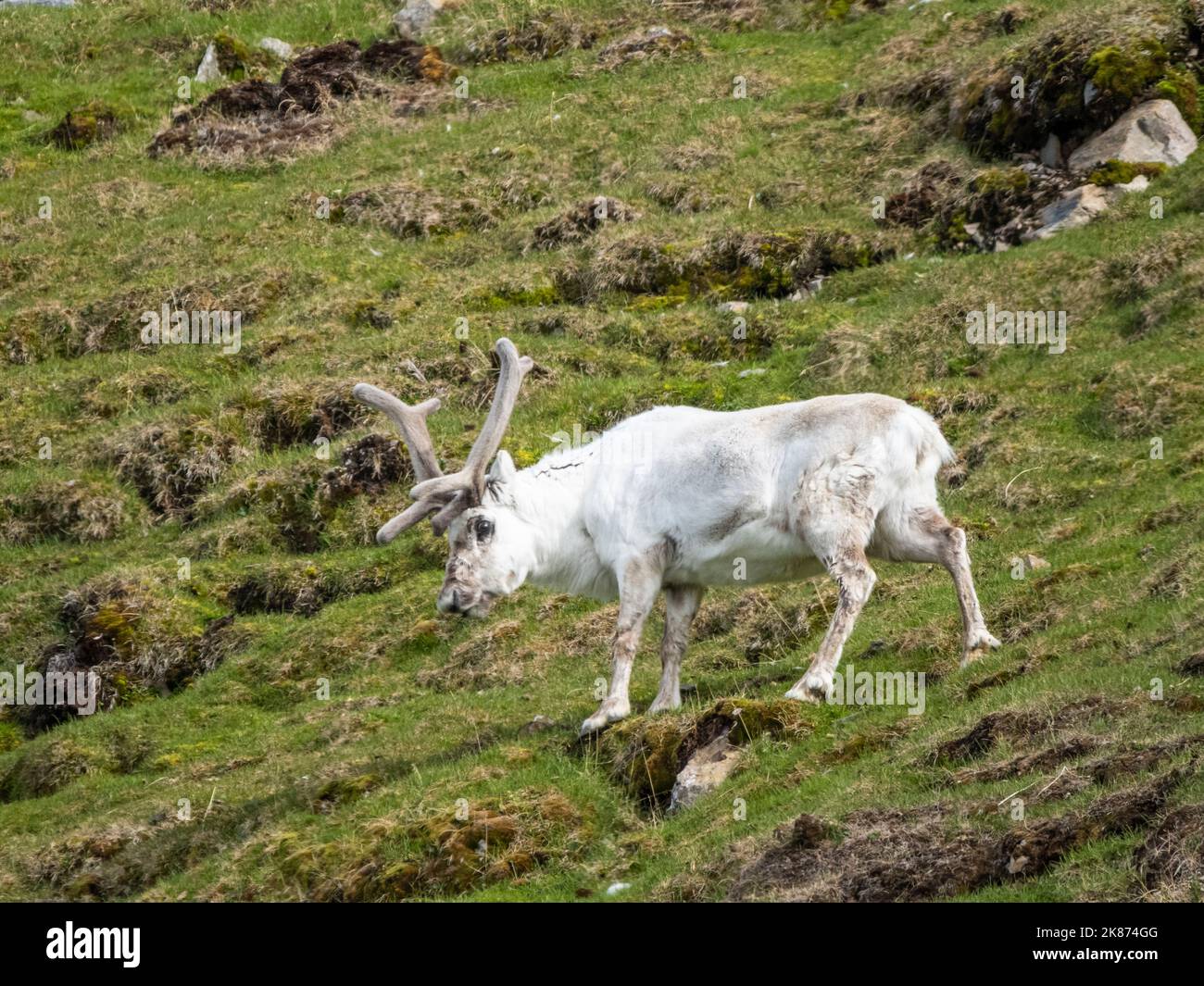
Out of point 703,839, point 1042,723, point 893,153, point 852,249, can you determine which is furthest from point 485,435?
point 893,153

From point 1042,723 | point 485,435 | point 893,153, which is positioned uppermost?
point 893,153

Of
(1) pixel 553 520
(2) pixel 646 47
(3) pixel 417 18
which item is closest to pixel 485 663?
(1) pixel 553 520

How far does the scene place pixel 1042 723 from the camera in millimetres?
10188

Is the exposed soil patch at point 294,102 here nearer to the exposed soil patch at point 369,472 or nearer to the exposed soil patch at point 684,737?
the exposed soil patch at point 369,472

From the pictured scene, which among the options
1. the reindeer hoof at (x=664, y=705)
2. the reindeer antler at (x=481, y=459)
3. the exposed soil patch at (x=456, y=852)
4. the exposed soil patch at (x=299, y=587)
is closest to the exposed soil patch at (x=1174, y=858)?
the exposed soil patch at (x=456, y=852)

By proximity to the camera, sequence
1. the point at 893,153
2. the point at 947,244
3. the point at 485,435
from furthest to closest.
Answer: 1. the point at 893,153
2. the point at 947,244
3. the point at 485,435

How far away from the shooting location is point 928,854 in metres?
8.78

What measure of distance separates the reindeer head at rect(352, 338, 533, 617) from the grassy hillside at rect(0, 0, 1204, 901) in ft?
4.14

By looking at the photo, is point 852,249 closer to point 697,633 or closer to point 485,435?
point 697,633

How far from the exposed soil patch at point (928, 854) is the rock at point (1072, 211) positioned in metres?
15.0

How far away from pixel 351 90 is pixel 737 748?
2440 cm

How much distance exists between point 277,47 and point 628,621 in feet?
84.6

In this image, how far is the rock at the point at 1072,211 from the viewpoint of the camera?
2255cm

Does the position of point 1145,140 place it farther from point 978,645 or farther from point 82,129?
point 82,129
